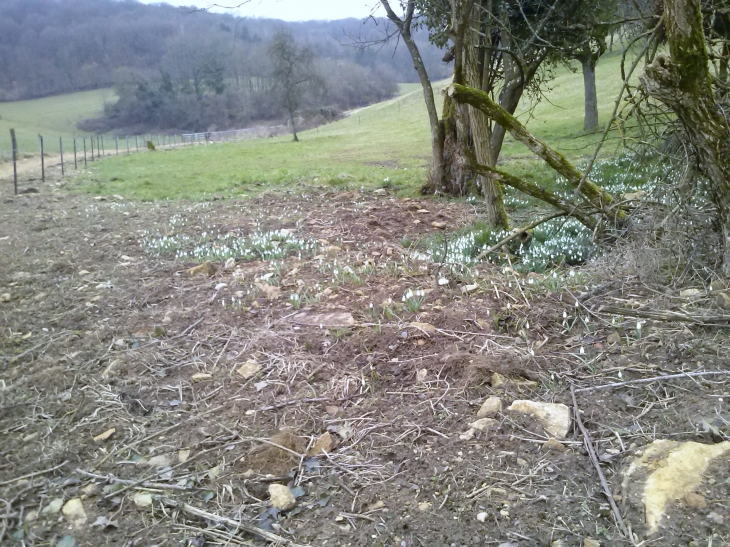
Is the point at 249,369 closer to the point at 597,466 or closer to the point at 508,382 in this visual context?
the point at 508,382

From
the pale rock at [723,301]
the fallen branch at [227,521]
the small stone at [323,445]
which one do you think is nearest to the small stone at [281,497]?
the fallen branch at [227,521]

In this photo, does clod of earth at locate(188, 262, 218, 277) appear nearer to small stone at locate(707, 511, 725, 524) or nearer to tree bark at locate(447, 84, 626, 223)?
tree bark at locate(447, 84, 626, 223)

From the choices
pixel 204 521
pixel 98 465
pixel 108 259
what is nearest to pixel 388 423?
pixel 204 521

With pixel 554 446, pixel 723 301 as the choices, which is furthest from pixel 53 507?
pixel 723 301

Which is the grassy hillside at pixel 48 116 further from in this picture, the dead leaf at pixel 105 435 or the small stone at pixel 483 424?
the small stone at pixel 483 424

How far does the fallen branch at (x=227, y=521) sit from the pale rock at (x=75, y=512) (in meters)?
0.34

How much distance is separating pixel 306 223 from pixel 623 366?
6.12 m

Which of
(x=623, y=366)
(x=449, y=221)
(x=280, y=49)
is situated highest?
(x=280, y=49)

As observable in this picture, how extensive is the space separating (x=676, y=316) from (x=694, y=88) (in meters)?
1.70

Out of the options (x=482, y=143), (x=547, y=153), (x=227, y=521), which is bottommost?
(x=227, y=521)

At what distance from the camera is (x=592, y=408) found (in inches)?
120

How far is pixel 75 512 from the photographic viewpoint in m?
2.66

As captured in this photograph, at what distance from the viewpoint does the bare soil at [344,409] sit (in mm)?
2492

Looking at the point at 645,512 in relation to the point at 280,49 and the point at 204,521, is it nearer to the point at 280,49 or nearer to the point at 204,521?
the point at 204,521
